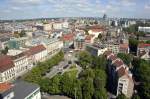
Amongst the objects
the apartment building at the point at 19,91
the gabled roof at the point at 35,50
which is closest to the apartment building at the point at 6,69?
the gabled roof at the point at 35,50

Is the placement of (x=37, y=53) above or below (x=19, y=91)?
below

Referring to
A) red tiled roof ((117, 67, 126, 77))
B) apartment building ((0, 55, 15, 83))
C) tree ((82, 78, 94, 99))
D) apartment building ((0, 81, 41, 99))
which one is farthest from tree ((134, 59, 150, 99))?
apartment building ((0, 55, 15, 83))

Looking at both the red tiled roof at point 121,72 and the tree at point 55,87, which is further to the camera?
the red tiled roof at point 121,72

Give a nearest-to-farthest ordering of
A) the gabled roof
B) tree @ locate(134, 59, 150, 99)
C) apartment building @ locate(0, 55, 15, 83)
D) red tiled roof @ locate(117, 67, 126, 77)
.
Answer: tree @ locate(134, 59, 150, 99), red tiled roof @ locate(117, 67, 126, 77), apartment building @ locate(0, 55, 15, 83), the gabled roof

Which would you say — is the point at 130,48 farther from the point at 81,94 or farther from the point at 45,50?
the point at 81,94

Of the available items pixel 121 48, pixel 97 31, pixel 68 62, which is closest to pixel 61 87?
pixel 68 62

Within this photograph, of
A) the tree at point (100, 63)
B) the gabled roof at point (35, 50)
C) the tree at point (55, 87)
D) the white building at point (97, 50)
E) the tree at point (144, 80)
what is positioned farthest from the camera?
the white building at point (97, 50)

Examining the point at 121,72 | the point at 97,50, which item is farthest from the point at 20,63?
the point at 121,72

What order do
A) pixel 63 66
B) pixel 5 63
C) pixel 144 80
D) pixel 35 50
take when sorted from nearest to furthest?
pixel 144 80 → pixel 5 63 → pixel 63 66 → pixel 35 50

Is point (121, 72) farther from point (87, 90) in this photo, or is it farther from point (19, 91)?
point (19, 91)

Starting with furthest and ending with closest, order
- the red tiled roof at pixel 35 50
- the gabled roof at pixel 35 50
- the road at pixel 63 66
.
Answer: the red tiled roof at pixel 35 50 → the gabled roof at pixel 35 50 → the road at pixel 63 66

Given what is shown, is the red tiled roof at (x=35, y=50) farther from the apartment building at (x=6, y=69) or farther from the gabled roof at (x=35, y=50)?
the apartment building at (x=6, y=69)

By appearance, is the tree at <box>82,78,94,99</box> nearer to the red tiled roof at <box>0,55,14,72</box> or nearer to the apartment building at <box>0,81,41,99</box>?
the apartment building at <box>0,81,41,99</box>
